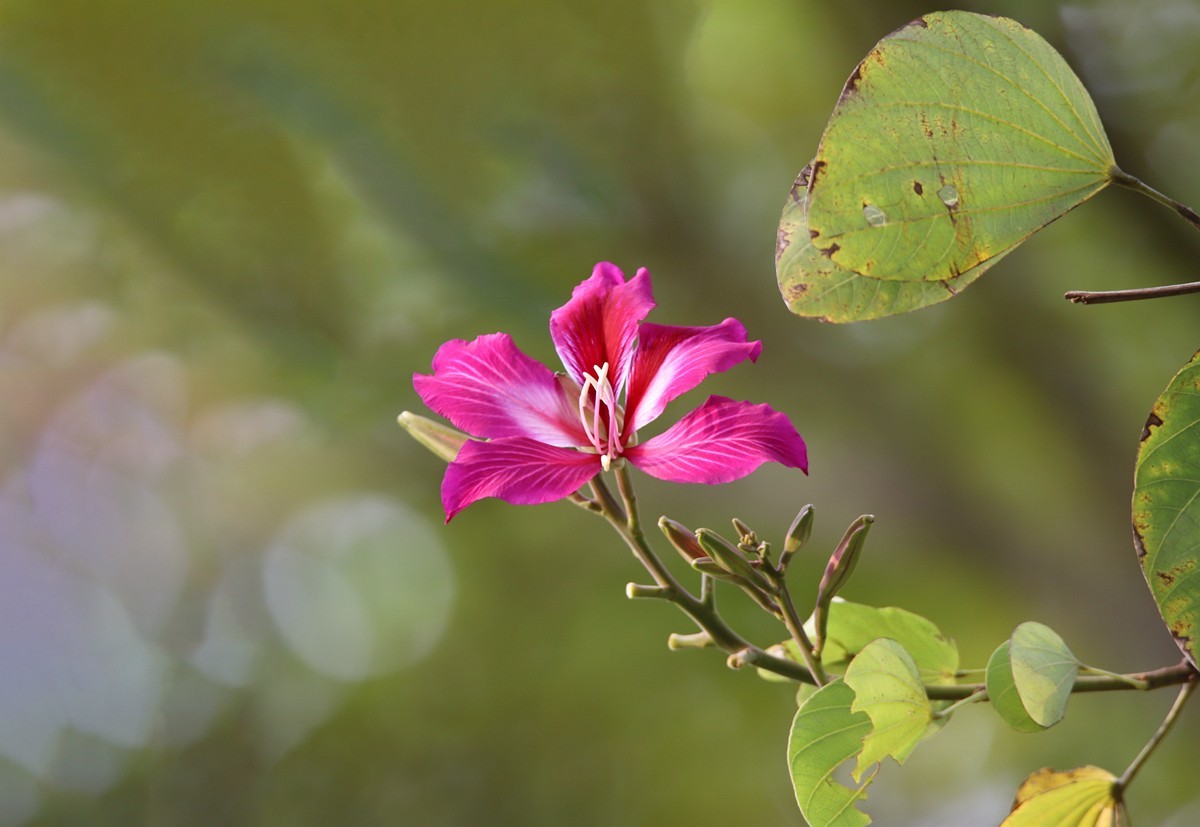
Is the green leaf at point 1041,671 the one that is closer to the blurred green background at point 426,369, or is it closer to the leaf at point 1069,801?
the leaf at point 1069,801

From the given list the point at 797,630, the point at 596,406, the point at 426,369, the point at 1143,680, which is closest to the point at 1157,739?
the point at 1143,680

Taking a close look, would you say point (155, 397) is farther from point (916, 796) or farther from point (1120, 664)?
point (1120, 664)

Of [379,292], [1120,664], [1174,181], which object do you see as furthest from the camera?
[379,292]

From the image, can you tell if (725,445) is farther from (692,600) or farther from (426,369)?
(426,369)

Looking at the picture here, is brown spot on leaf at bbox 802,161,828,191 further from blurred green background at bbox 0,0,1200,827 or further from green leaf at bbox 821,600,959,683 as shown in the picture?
Answer: blurred green background at bbox 0,0,1200,827

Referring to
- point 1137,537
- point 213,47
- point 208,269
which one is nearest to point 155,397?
point 208,269

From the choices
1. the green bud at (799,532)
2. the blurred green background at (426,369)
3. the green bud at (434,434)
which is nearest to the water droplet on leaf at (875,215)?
the green bud at (799,532)
